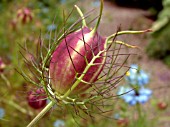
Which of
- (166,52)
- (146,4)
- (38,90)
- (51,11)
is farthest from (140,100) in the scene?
(146,4)

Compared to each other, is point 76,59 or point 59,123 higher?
point 76,59

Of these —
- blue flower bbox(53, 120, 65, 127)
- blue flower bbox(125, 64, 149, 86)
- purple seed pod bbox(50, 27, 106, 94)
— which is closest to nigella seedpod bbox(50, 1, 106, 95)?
purple seed pod bbox(50, 27, 106, 94)

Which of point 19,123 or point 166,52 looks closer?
point 19,123

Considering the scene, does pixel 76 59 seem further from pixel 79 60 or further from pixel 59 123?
pixel 59 123

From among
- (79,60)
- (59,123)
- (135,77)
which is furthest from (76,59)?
(59,123)

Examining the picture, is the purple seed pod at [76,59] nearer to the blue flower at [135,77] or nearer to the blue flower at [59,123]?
the blue flower at [135,77]

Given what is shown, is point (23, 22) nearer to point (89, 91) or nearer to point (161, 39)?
point (89, 91)

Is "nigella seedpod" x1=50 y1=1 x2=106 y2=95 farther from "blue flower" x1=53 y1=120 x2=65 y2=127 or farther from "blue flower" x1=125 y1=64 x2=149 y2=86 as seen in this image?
"blue flower" x1=53 y1=120 x2=65 y2=127

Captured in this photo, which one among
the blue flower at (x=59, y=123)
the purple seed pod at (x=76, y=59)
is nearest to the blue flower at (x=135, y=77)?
the blue flower at (x=59, y=123)
